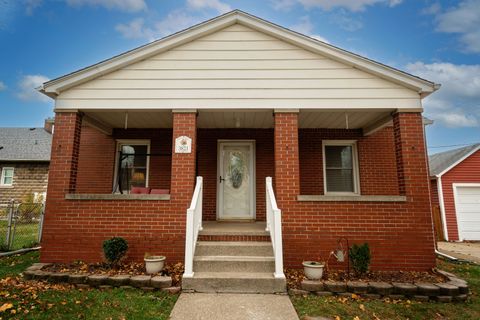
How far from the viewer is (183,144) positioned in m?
5.29

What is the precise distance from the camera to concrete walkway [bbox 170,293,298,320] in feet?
10.5

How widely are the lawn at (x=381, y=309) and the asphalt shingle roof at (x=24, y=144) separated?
56.4 ft

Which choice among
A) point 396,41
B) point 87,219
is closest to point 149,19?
point 87,219

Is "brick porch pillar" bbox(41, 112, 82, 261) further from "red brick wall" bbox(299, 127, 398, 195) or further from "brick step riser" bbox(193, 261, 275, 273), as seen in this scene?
"red brick wall" bbox(299, 127, 398, 195)

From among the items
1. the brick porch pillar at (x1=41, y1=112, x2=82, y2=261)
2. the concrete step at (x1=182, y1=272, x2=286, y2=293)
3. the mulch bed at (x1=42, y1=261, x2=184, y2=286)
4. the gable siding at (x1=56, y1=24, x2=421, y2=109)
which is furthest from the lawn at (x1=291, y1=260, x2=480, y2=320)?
the brick porch pillar at (x1=41, y1=112, x2=82, y2=261)

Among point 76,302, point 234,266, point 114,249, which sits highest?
point 114,249

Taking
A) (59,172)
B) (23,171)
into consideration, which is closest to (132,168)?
(59,172)

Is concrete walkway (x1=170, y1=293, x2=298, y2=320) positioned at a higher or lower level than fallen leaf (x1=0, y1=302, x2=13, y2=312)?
lower

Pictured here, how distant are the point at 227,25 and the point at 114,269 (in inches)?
214

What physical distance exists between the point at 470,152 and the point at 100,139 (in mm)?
15135

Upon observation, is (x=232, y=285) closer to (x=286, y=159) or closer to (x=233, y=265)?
(x=233, y=265)

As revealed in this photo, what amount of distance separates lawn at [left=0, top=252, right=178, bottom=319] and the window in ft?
49.7

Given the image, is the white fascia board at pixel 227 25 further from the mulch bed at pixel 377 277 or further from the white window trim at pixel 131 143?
the mulch bed at pixel 377 277

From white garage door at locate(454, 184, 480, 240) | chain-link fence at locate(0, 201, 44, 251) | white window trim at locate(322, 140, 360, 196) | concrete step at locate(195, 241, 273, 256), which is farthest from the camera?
white garage door at locate(454, 184, 480, 240)
